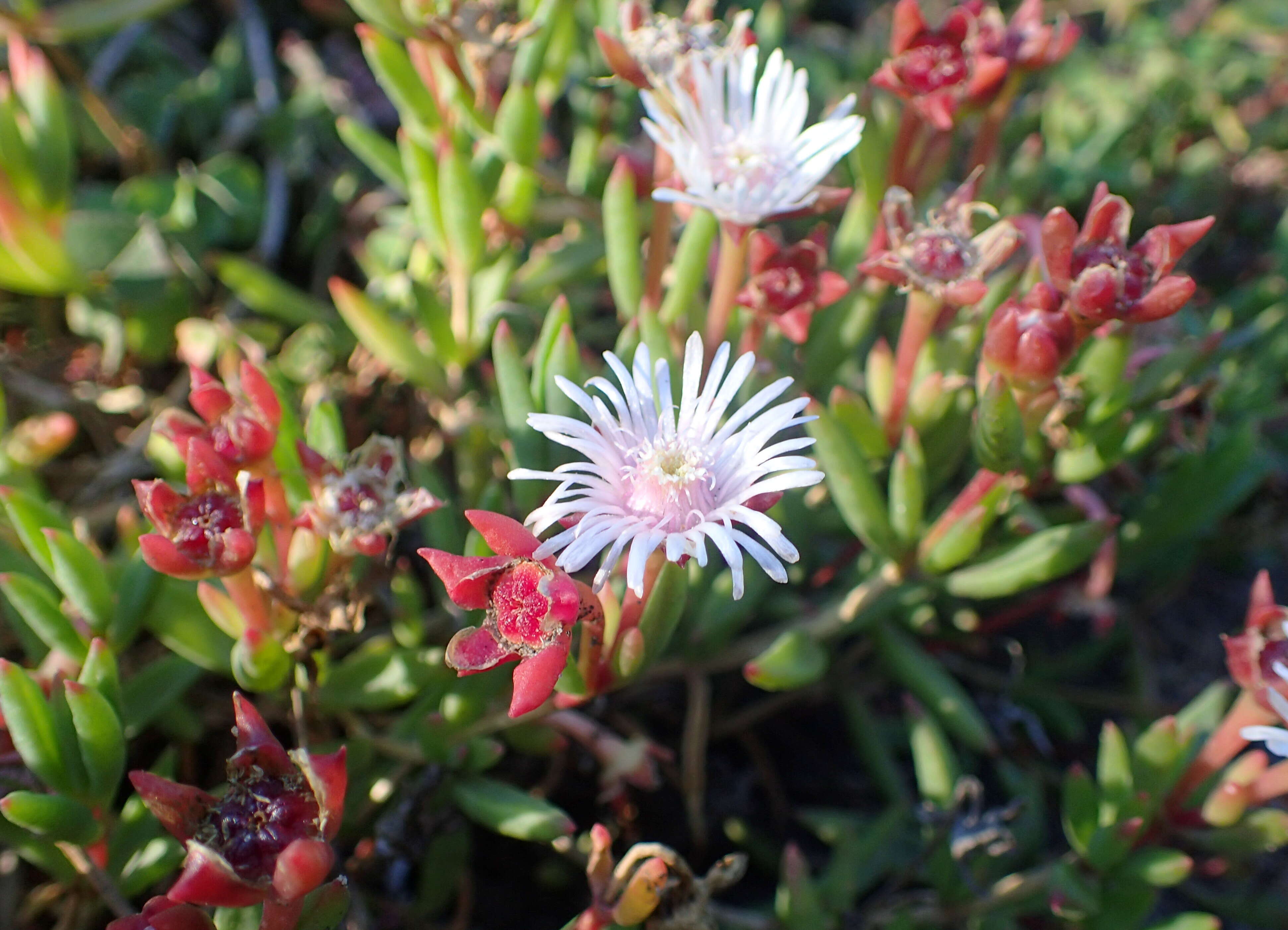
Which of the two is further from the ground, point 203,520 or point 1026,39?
point 1026,39

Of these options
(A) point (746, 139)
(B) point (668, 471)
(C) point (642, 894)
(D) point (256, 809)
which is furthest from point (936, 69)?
(D) point (256, 809)

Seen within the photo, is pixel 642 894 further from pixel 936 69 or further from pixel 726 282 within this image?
pixel 936 69

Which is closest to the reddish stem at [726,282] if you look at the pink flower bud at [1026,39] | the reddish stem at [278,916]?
the pink flower bud at [1026,39]

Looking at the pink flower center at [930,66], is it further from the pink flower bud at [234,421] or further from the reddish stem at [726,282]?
the pink flower bud at [234,421]

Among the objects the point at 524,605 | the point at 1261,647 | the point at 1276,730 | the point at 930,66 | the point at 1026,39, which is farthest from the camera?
the point at 1026,39

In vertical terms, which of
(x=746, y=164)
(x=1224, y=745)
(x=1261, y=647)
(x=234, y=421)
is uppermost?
(x=746, y=164)

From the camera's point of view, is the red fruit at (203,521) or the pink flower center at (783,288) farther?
the pink flower center at (783,288)
